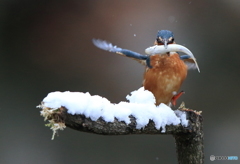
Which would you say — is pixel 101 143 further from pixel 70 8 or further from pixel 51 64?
pixel 70 8

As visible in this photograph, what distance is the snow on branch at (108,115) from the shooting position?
1.04 m

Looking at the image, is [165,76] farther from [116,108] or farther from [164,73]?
[116,108]

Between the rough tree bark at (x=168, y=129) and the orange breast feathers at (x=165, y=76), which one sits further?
the orange breast feathers at (x=165, y=76)

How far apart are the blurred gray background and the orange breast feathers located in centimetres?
114

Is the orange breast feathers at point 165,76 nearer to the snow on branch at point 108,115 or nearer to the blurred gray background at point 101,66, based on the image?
the snow on branch at point 108,115

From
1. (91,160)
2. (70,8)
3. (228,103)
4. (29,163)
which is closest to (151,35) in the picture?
(70,8)

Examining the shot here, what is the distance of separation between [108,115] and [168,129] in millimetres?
305

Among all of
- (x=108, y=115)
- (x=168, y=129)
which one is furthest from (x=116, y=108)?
(x=168, y=129)

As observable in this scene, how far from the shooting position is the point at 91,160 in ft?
9.43

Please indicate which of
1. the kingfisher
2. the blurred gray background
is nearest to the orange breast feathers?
the kingfisher

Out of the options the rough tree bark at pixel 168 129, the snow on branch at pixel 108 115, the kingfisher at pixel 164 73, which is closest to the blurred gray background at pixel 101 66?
the kingfisher at pixel 164 73

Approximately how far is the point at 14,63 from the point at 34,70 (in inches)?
6.5

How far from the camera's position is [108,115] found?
1.18 metres

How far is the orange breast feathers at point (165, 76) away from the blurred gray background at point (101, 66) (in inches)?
45.0
